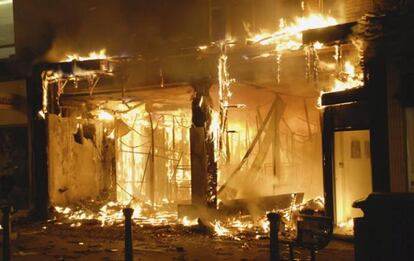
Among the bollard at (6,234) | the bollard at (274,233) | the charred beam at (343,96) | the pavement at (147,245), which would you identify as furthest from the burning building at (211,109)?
the bollard at (6,234)

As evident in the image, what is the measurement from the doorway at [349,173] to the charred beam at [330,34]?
7.47 ft

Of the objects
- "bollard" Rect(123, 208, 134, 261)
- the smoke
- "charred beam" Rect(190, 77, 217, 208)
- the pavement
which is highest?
the smoke

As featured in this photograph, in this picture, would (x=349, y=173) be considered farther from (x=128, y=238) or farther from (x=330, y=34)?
(x=128, y=238)

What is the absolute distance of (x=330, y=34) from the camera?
12.7 meters

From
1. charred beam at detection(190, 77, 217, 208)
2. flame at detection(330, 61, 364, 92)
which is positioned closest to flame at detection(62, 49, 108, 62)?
charred beam at detection(190, 77, 217, 208)

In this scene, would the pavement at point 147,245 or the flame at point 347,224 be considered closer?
the pavement at point 147,245

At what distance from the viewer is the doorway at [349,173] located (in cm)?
1320

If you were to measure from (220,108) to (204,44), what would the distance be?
186cm

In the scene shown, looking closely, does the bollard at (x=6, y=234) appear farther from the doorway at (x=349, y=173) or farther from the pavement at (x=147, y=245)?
the doorway at (x=349, y=173)

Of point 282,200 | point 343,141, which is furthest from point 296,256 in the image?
point 282,200

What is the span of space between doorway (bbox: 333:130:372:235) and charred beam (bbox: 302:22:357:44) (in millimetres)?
2275

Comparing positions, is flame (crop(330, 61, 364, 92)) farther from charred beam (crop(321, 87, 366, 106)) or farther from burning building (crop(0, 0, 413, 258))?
charred beam (crop(321, 87, 366, 106))

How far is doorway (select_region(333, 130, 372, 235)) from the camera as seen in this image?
43.3 feet

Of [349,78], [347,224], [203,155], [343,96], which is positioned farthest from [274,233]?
[203,155]
